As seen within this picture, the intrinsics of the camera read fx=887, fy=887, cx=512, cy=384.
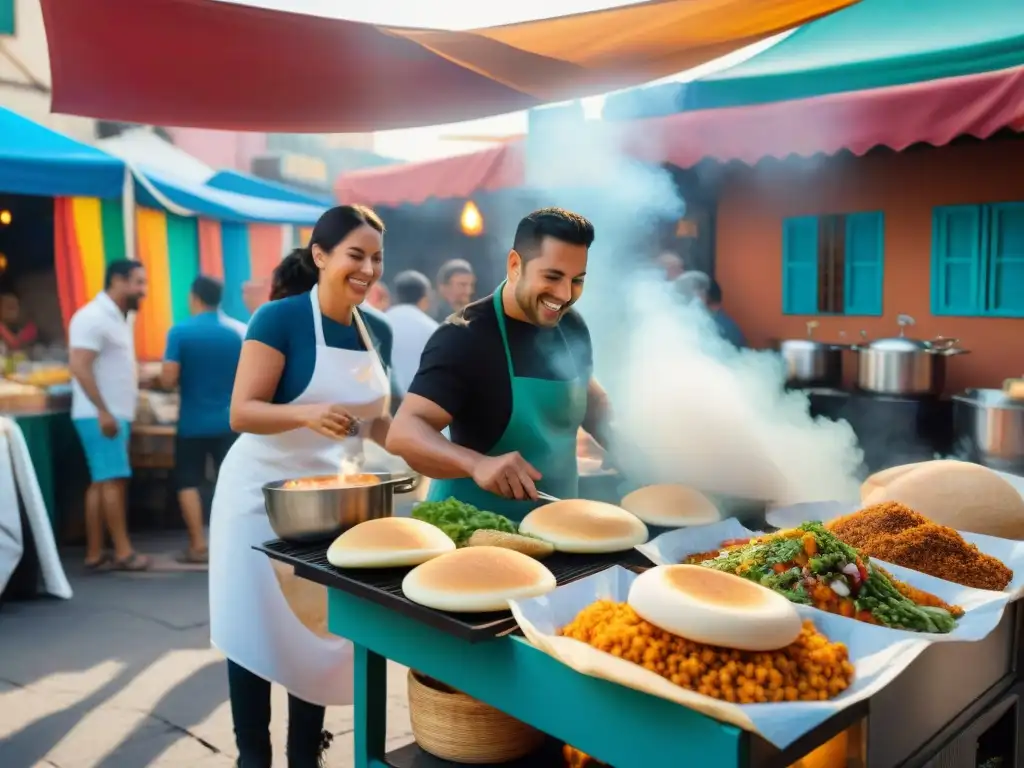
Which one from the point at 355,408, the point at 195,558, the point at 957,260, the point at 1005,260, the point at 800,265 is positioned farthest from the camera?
the point at 800,265

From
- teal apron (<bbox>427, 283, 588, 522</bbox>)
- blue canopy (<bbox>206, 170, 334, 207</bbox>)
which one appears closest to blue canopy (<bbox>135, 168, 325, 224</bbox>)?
blue canopy (<bbox>206, 170, 334, 207</bbox>)

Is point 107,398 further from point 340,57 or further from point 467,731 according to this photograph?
point 467,731

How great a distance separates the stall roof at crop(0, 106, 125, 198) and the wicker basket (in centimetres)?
565

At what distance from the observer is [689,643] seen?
1317mm

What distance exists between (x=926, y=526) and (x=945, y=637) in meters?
0.48

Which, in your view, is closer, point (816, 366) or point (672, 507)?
point (672, 507)

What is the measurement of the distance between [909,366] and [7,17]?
12271mm

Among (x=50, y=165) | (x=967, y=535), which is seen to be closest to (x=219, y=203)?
(x=50, y=165)

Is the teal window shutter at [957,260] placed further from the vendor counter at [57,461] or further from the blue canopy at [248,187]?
the blue canopy at [248,187]

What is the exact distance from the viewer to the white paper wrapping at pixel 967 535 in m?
1.91

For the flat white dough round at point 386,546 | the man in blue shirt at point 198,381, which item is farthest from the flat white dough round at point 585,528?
the man in blue shirt at point 198,381

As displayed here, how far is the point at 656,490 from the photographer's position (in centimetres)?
222

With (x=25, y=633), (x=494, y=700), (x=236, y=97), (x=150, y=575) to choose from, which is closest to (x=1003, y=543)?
(x=494, y=700)

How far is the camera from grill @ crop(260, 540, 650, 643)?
151 cm
